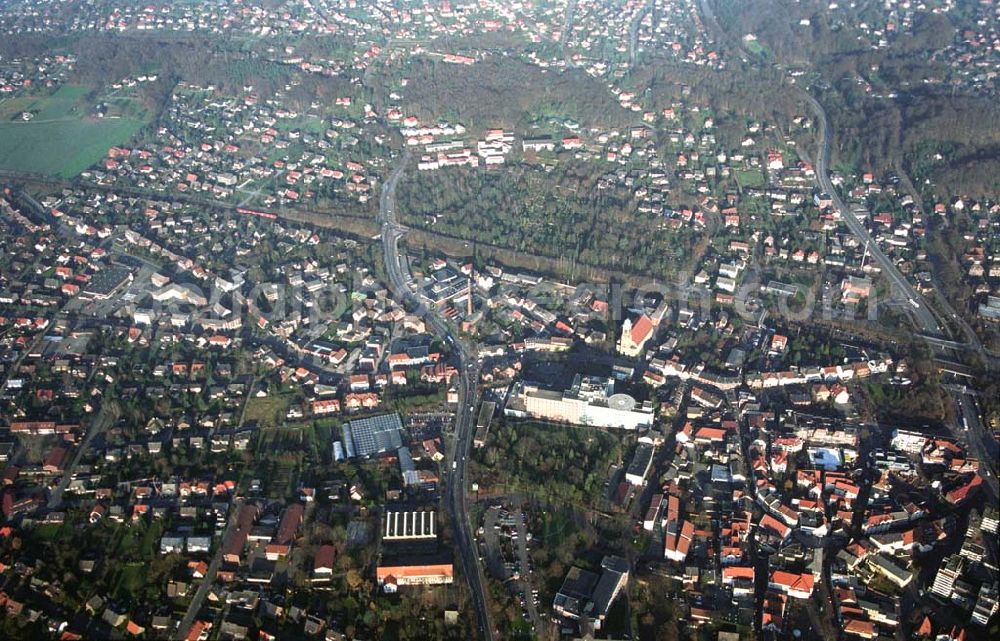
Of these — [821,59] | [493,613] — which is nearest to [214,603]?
[493,613]

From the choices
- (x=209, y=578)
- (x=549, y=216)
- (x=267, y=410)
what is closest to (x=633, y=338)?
(x=549, y=216)

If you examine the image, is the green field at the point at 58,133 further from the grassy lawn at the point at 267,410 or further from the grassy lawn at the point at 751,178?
the grassy lawn at the point at 751,178

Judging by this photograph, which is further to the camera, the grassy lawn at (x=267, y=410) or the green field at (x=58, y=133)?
the green field at (x=58, y=133)

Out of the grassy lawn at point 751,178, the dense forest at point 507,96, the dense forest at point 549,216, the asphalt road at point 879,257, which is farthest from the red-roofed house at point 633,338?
the dense forest at point 507,96

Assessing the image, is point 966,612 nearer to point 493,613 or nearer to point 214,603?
point 493,613

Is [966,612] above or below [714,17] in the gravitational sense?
below

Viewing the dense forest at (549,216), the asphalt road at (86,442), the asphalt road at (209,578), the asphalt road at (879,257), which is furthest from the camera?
the dense forest at (549,216)
